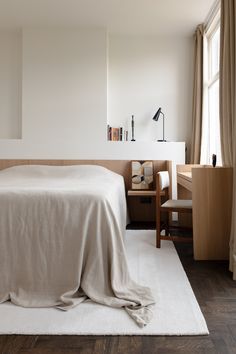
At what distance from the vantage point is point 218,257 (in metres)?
2.30

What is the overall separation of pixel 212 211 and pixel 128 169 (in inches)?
62.6

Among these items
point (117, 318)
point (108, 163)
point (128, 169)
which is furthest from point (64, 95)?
point (117, 318)

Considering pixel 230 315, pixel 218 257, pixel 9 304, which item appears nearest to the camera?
pixel 230 315

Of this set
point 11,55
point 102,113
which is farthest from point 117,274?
point 11,55

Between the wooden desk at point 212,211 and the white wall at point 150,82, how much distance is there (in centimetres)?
178

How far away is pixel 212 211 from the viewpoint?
2.31m

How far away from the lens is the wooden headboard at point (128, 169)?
374cm

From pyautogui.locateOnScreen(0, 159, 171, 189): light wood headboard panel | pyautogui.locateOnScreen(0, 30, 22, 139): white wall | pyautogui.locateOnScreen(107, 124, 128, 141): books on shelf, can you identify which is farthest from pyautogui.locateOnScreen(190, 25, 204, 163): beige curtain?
pyautogui.locateOnScreen(0, 30, 22, 139): white wall

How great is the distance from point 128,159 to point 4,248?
2.32 metres

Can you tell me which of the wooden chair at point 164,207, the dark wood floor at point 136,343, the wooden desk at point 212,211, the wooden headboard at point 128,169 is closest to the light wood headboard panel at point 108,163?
the wooden headboard at point 128,169

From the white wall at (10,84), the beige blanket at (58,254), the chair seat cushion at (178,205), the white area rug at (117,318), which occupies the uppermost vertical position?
the white wall at (10,84)

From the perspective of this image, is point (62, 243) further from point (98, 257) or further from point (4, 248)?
point (4, 248)

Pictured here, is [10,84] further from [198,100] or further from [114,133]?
[198,100]

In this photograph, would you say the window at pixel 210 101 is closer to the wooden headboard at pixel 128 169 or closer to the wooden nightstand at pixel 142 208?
the wooden headboard at pixel 128 169
